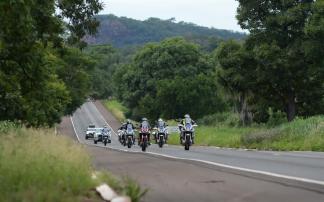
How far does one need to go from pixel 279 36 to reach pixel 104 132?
65.1ft

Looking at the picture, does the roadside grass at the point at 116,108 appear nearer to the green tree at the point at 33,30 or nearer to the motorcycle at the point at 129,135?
the motorcycle at the point at 129,135

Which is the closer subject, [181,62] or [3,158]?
[3,158]

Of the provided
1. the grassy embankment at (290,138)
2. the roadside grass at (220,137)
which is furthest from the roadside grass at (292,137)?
the roadside grass at (220,137)

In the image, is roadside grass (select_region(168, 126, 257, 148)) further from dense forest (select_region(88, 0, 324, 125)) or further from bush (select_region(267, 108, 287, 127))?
bush (select_region(267, 108, 287, 127))

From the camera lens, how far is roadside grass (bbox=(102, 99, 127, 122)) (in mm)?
129150

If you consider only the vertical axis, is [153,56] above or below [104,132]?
above

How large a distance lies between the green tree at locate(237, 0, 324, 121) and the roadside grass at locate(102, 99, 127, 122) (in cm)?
7245

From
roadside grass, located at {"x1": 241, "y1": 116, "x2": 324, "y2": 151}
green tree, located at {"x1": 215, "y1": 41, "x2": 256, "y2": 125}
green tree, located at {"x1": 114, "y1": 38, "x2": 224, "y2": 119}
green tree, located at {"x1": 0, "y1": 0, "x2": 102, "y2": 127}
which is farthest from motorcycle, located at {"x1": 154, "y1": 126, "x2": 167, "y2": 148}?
green tree, located at {"x1": 114, "y1": 38, "x2": 224, "y2": 119}

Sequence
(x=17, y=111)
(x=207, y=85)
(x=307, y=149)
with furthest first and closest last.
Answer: (x=207, y=85) → (x=17, y=111) → (x=307, y=149)

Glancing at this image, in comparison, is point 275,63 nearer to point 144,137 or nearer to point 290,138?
point 290,138

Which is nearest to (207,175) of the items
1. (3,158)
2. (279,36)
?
(3,158)

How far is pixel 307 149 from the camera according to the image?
29328 millimetres

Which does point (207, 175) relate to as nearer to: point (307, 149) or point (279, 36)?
point (307, 149)

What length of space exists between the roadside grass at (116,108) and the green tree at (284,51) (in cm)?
7245
